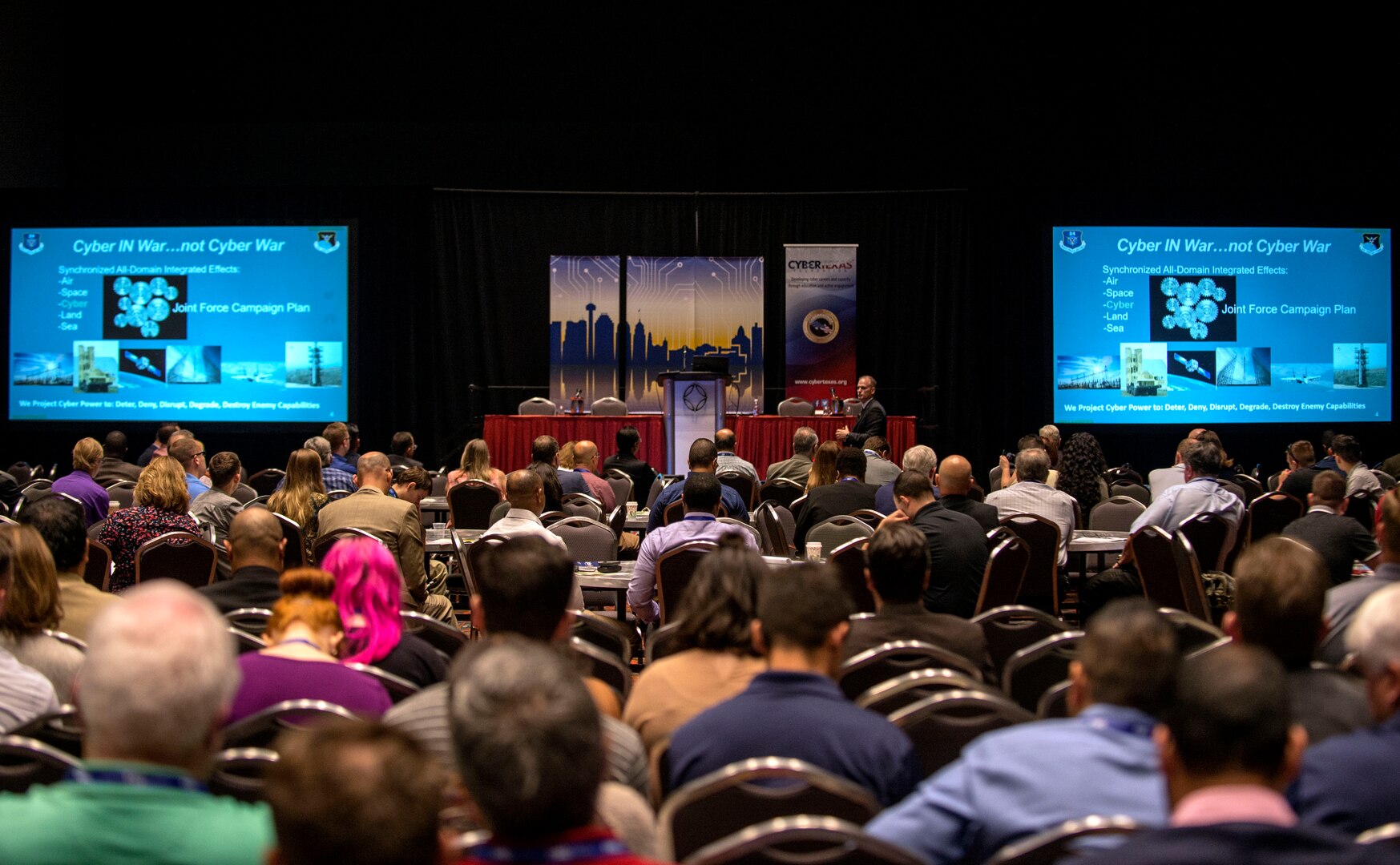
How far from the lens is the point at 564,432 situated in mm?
12828

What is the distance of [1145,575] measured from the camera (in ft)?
19.7

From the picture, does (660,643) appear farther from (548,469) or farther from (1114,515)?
(1114,515)

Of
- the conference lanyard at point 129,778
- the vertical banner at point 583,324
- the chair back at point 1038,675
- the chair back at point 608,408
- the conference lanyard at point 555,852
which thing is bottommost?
the chair back at point 1038,675

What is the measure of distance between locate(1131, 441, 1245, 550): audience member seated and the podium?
608 centimetres

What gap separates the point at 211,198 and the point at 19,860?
46.0 ft

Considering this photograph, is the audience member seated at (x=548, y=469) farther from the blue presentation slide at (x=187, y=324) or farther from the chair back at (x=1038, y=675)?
the blue presentation slide at (x=187, y=324)

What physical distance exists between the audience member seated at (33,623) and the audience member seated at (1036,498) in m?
4.68

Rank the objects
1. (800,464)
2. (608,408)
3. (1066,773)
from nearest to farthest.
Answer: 1. (1066,773)
2. (800,464)
3. (608,408)

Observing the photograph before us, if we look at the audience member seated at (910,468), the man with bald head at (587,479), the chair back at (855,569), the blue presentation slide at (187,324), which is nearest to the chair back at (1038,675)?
the chair back at (855,569)

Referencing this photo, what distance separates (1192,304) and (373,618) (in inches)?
481

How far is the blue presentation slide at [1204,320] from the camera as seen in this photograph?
13.6m

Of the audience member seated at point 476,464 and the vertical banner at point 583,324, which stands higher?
the vertical banner at point 583,324

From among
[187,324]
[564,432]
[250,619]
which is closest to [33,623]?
[250,619]

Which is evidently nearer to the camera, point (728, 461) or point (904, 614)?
point (904, 614)
